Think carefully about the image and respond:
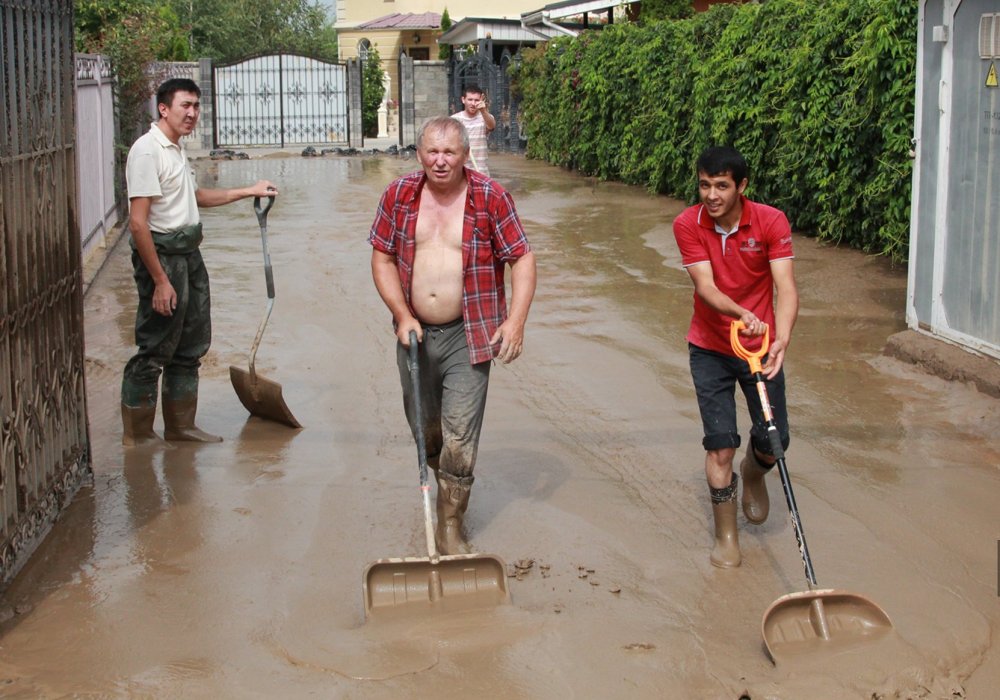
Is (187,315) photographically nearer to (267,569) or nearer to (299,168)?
(267,569)

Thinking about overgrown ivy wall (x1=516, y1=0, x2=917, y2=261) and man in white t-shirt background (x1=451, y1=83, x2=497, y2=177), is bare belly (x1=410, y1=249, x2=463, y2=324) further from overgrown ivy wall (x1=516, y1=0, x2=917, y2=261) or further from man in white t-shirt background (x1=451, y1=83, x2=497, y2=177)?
man in white t-shirt background (x1=451, y1=83, x2=497, y2=177)

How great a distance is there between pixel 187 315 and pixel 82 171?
6.61m

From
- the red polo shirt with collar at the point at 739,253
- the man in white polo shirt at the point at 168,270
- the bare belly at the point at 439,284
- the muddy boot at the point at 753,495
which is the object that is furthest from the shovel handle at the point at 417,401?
the man in white polo shirt at the point at 168,270

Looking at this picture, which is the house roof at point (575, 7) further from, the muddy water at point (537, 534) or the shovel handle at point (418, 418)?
the shovel handle at point (418, 418)

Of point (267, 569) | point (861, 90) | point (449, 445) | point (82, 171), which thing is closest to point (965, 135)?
point (861, 90)

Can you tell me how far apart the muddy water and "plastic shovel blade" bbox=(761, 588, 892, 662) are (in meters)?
0.06

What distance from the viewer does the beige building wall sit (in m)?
50.3

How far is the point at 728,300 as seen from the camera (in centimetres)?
497

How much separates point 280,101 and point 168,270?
Answer: 2680 cm

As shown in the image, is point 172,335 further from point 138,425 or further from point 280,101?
point 280,101

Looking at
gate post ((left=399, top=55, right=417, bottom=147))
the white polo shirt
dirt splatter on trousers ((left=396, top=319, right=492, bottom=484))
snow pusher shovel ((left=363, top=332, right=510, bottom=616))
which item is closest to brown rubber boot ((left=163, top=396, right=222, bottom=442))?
the white polo shirt

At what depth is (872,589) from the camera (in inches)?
190

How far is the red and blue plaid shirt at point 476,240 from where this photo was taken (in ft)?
16.9

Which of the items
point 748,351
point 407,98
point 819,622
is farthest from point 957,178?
point 407,98
